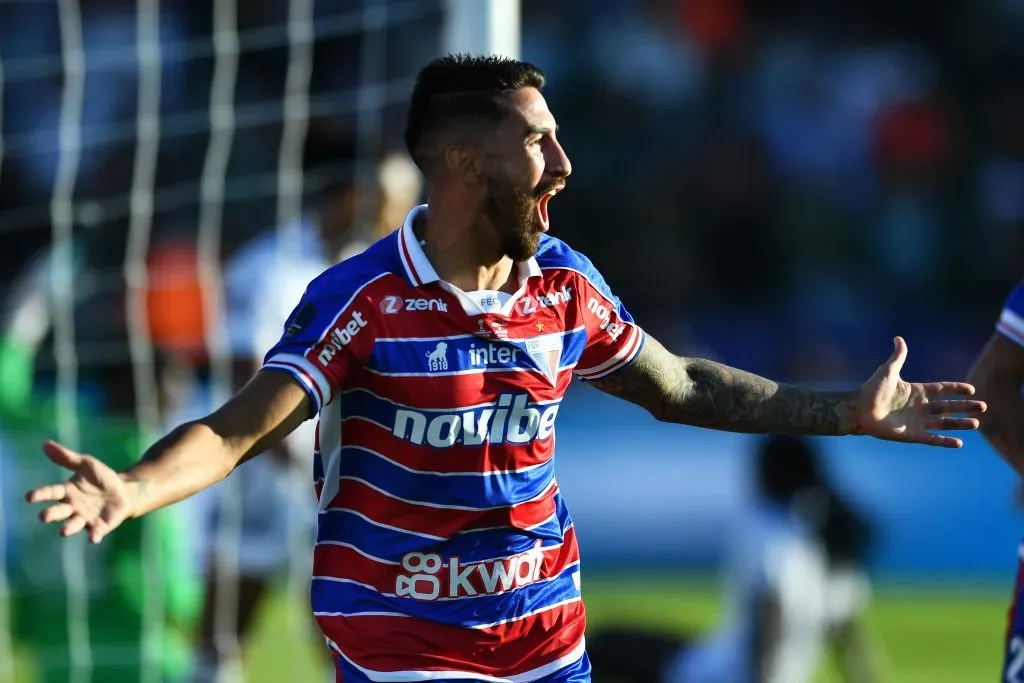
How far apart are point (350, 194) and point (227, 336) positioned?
861 millimetres

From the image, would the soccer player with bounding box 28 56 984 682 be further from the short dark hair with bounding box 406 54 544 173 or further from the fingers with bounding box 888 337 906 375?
the fingers with bounding box 888 337 906 375

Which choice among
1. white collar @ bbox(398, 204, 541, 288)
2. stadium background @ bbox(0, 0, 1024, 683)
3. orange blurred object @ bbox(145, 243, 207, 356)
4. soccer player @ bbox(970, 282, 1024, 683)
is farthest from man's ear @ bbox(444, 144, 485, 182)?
stadium background @ bbox(0, 0, 1024, 683)

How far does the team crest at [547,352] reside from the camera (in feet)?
12.7

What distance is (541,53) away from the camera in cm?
A: 1556

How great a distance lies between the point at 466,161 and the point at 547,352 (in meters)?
0.48

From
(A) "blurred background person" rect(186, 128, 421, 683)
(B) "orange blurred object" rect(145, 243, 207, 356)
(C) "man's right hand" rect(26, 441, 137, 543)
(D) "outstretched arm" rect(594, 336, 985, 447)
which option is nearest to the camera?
(C) "man's right hand" rect(26, 441, 137, 543)

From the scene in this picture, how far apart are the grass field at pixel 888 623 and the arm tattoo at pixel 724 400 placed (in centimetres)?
417

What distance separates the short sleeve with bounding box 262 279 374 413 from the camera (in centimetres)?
364

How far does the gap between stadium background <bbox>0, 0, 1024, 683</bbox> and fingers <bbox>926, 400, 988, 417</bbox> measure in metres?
7.71

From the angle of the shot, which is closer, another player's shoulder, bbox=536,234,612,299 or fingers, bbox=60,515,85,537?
fingers, bbox=60,515,85,537

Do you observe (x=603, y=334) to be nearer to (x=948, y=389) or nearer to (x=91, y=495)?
(x=948, y=389)

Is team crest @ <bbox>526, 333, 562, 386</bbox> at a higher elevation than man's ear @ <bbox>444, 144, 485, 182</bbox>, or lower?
lower

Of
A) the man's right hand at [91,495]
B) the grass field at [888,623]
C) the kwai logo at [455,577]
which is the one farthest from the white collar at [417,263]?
the grass field at [888,623]

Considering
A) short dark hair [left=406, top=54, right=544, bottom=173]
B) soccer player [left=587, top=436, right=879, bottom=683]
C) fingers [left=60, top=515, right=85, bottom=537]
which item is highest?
short dark hair [left=406, top=54, right=544, bottom=173]
